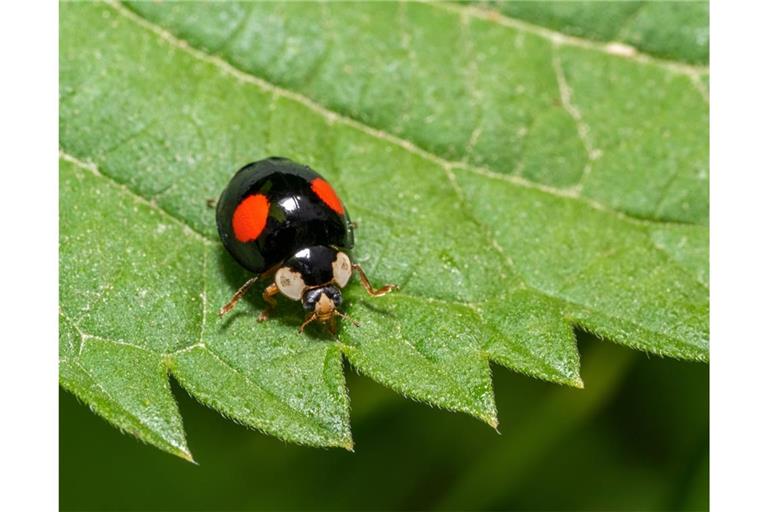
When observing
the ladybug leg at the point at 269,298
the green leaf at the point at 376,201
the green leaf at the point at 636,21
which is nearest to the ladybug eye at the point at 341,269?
the green leaf at the point at 376,201

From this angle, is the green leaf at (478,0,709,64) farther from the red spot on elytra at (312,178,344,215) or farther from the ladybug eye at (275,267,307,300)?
the ladybug eye at (275,267,307,300)

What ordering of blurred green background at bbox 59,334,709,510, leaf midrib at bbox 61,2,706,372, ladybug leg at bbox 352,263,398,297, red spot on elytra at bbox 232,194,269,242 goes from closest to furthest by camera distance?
1. red spot on elytra at bbox 232,194,269,242
2. ladybug leg at bbox 352,263,398,297
3. leaf midrib at bbox 61,2,706,372
4. blurred green background at bbox 59,334,709,510

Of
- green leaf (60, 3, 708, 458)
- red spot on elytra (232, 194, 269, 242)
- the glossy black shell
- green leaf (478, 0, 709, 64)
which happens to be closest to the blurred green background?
green leaf (60, 3, 708, 458)

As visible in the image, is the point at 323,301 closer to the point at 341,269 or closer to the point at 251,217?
the point at 341,269

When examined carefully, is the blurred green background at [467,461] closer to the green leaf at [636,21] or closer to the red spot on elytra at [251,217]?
the red spot on elytra at [251,217]

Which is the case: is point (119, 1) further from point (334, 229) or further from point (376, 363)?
point (376, 363)

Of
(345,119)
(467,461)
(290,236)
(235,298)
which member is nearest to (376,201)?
(345,119)
